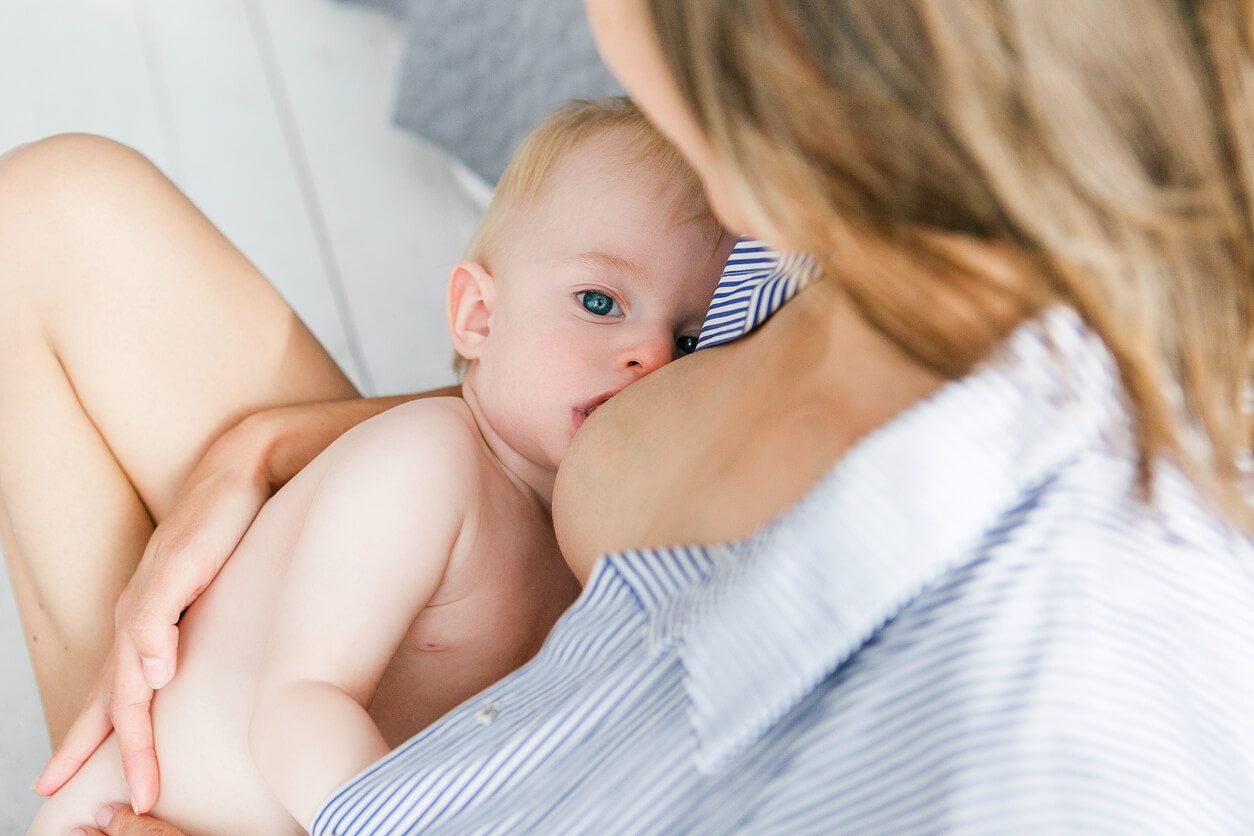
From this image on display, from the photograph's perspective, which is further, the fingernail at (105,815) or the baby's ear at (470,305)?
the baby's ear at (470,305)

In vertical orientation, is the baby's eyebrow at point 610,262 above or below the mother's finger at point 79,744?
above

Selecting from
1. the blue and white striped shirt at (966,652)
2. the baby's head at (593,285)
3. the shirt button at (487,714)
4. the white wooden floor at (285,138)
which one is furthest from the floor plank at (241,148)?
the blue and white striped shirt at (966,652)

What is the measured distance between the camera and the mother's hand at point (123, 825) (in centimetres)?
79

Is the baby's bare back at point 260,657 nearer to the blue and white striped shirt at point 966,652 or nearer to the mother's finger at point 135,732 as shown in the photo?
the mother's finger at point 135,732

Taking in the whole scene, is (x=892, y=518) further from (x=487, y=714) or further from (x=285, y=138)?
(x=285, y=138)

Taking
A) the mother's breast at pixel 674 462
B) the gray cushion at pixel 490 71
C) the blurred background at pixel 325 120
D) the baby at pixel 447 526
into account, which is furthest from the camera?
the blurred background at pixel 325 120

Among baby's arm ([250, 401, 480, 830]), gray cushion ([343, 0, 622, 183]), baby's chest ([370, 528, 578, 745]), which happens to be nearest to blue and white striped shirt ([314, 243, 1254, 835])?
baby's arm ([250, 401, 480, 830])

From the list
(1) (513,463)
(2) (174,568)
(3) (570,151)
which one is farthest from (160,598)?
(3) (570,151)

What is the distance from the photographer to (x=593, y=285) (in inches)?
38.4

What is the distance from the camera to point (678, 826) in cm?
54

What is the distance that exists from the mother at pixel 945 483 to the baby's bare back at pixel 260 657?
0.25 m

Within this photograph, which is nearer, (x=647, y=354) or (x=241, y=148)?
(x=647, y=354)

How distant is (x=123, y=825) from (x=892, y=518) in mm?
701

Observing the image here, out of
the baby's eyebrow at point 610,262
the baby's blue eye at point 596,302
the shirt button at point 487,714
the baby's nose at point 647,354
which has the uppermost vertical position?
the baby's eyebrow at point 610,262
